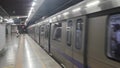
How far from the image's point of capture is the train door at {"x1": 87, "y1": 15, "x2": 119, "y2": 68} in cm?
356

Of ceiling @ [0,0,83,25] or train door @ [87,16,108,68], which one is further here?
ceiling @ [0,0,83,25]

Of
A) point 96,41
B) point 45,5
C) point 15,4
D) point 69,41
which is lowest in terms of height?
point 69,41

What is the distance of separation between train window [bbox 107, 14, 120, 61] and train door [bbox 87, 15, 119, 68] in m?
0.11

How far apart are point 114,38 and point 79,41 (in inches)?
66.8

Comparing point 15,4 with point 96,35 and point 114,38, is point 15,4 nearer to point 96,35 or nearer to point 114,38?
point 96,35

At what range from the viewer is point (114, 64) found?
3.23m

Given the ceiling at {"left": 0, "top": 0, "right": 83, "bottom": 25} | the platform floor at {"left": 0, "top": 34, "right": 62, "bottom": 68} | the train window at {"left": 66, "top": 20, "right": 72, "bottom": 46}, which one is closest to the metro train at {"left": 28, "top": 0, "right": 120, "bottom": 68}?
the train window at {"left": 66, "top": 20, "right": 72, "bottom": 46}

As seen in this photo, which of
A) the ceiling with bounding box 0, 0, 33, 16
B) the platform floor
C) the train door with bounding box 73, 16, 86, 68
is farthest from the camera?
the ceiling with bounding box 0, 0, 33, 16

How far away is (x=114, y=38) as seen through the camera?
334 cm

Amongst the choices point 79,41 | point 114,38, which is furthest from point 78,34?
point 114,38

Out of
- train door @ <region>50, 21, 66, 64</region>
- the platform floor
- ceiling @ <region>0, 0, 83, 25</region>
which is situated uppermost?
ceiling @ <region>0, 0, 83, 25</region>

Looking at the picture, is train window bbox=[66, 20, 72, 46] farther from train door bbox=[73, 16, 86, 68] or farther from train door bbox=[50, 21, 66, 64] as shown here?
train door bbox=[50, 21, 66, 64]

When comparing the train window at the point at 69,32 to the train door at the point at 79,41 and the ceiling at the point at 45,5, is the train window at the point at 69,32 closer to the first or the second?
the train door at the point at 79,41

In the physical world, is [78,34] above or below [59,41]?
above
